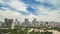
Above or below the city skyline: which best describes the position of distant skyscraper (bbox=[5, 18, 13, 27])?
below

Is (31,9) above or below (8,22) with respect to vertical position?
above

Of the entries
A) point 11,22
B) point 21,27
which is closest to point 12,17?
point 11,22

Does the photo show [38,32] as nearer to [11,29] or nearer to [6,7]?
[11,29]

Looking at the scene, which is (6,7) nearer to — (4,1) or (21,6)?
(4,1)

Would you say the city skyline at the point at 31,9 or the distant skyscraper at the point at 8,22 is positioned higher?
the city skyline at the point at 31,9

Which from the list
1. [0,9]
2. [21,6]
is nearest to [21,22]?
[21,6]

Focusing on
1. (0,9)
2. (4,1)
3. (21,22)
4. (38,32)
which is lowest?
(38,32)

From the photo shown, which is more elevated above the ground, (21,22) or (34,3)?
(34,3)
